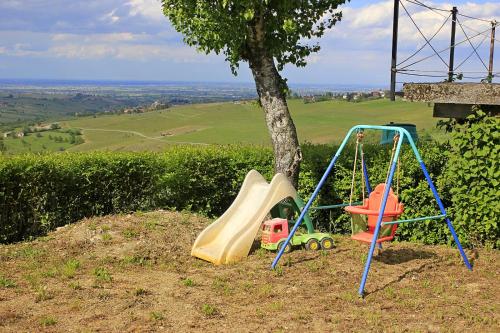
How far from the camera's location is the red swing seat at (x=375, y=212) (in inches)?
273

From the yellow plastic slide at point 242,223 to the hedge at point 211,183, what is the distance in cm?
206

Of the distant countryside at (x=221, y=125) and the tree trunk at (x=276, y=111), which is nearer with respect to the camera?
the tree trunk at (x=276, y=111)

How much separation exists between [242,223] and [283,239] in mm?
655

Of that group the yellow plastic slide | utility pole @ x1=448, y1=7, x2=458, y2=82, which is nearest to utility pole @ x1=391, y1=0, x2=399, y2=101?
utility pole @ x1=448, y1=7, x2=458, y2=82

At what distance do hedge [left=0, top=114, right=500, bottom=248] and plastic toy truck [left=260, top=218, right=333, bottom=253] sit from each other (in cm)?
193

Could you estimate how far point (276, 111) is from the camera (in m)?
9.59

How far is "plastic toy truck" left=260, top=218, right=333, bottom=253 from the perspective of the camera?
326 inches

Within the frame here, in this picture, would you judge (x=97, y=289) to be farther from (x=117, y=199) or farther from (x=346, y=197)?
(x=346, y=197)

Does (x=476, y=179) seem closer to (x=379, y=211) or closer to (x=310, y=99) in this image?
(x=379, y=211)

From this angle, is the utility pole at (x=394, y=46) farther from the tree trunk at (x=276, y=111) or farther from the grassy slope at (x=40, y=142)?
the grassy slope at (x=40, y=142)

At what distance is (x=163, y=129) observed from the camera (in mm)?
70688

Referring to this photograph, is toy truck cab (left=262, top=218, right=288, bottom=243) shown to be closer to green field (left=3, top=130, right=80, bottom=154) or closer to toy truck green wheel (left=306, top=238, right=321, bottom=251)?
toy truck green wheel (left=306, top=238, right=321, bottom=251)

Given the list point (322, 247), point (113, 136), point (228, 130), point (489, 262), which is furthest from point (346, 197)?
point (113, 136)

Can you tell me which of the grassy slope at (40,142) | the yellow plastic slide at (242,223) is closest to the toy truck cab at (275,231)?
the yellow plastic slide at (242,223)
